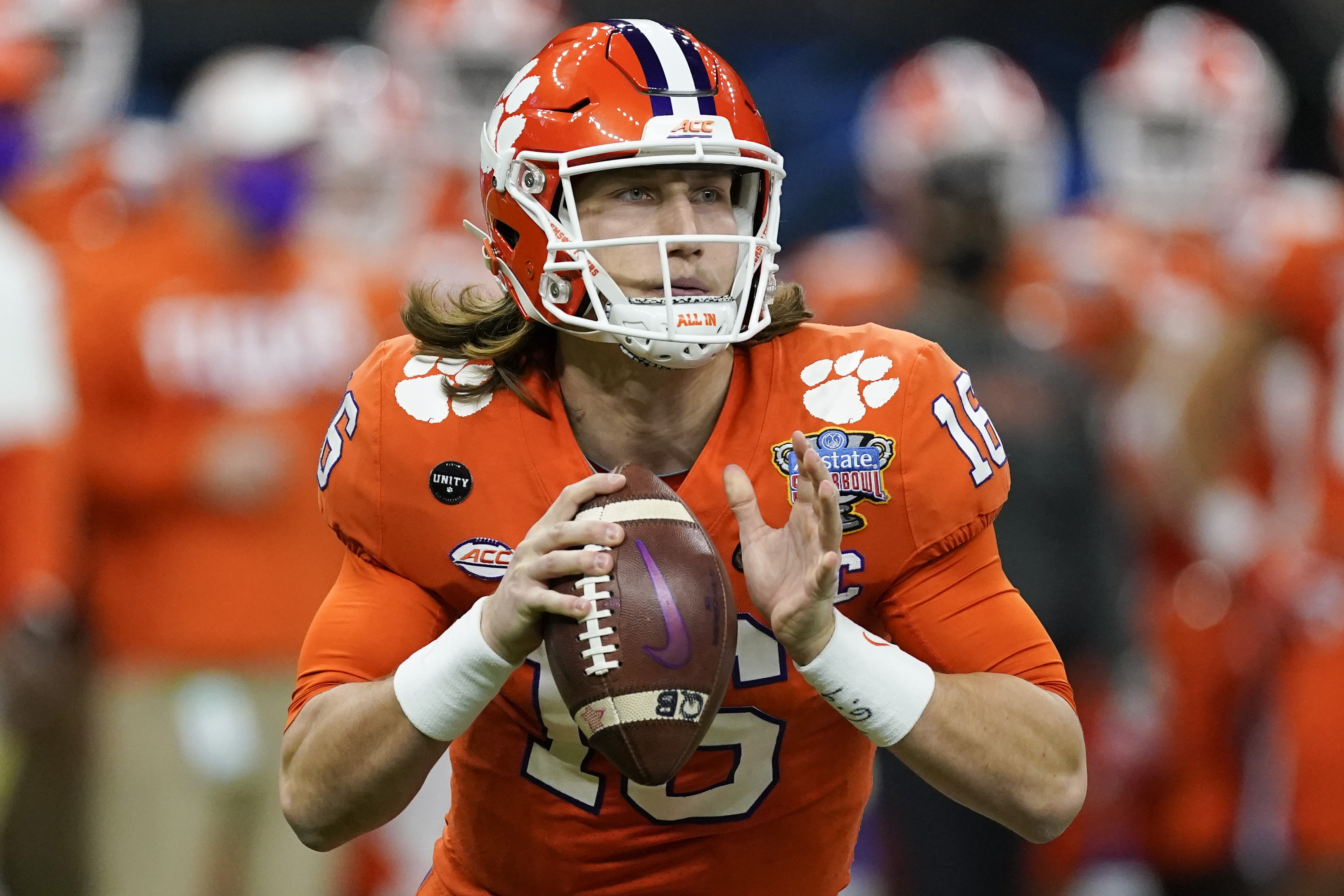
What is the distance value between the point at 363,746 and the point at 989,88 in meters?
3.66

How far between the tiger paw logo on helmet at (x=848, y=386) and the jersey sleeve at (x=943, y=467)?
1.2 inches

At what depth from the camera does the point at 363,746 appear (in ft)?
6.86

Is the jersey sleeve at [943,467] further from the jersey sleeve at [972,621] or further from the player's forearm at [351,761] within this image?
the player's forearm at [351,761]

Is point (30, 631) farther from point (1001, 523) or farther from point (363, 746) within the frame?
point (363, 746)

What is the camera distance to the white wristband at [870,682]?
2.01 metres

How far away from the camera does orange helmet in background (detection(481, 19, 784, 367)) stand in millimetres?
2154

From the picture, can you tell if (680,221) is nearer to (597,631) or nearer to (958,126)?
(597,631)

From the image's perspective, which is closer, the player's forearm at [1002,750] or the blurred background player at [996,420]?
the player's forearm at [1002,750]

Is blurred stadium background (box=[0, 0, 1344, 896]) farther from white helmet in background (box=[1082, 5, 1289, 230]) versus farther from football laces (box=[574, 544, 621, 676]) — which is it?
football laces (box=[574, 544, 621, 676])

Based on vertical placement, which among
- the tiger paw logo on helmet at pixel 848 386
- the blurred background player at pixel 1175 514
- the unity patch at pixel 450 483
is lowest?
the blurred background player at pixel 1175 514

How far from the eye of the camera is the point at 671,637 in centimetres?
194

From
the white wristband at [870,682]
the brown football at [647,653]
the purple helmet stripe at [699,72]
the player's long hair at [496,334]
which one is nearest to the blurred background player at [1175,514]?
the player's long hair at [496,334]

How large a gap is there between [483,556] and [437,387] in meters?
0.23

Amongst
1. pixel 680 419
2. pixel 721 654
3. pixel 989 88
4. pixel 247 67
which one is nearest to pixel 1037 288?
pixel 989 88
